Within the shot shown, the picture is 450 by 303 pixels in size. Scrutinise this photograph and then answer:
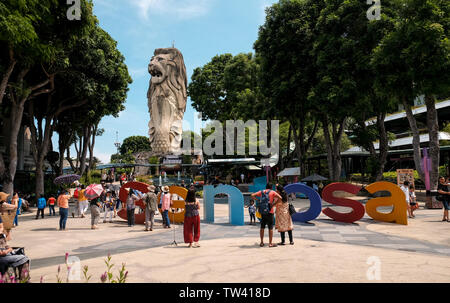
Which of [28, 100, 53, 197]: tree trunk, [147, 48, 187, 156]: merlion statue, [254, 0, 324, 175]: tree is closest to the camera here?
[28, 100, 53, 197]: tree trunk

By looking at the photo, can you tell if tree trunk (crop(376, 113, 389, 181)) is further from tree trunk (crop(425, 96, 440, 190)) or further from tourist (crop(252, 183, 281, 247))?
tourist (crop(252, 183, 281, 247))

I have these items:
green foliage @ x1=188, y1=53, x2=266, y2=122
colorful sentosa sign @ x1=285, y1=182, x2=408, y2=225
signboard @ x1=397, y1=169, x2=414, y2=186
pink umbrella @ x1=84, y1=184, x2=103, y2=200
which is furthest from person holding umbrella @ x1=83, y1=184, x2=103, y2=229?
green foliage @ x1=188, y1=53, x2=266, y2=122

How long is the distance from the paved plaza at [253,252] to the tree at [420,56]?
702cm

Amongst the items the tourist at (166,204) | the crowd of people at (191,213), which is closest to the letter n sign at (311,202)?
the crowd of people at (191,213)

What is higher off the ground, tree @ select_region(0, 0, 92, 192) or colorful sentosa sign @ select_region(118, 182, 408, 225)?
tree @ select_region(0, 0, 92, 192)

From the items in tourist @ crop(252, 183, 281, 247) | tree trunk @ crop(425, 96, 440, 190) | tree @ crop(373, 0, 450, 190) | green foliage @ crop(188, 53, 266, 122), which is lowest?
tourist @ crop(252, 183, 281, 247)

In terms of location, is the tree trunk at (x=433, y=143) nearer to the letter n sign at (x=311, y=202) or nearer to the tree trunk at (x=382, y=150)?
the tree trunk at (x=382, y=150)

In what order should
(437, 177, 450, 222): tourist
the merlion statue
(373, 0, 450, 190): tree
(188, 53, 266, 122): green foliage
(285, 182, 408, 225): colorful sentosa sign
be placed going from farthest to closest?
1. the merlion statue
2. (188, 53, 266, 122): green foliage
3. (373, 0, 450, 190): tree
4. (285, 182, 408, 225): colorful sentosa sign
5. (437, 177, 450, 222): tourist

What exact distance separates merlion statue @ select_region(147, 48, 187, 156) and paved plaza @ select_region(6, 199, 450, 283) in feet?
106

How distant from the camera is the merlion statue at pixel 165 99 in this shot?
44.8m

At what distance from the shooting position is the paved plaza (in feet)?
19.0

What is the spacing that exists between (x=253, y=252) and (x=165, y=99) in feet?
131

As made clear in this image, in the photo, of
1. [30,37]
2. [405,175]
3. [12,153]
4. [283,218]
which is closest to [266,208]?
[283,218]
